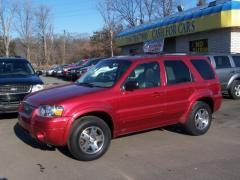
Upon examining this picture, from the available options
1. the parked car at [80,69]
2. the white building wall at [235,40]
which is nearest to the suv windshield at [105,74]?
the white building wall at [235,40]

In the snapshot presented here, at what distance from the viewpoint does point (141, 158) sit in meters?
6.92

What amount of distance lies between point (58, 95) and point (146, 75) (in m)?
1.79

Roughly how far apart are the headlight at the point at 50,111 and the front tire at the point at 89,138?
0.34 metres

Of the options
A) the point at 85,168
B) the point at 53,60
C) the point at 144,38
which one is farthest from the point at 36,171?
the point at 53,60

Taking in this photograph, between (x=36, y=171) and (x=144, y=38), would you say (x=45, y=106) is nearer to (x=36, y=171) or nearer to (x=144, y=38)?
(x=36, y=171)

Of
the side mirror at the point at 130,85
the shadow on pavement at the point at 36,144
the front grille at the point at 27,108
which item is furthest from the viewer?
the shadow on pavement at the point at 36,144

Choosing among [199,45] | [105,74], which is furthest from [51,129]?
[199,45]

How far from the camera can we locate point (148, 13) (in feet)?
182

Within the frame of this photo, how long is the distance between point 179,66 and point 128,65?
1.33 metres

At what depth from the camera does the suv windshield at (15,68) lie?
12230mm

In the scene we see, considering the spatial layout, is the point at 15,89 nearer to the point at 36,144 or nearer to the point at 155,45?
the point at 36,144

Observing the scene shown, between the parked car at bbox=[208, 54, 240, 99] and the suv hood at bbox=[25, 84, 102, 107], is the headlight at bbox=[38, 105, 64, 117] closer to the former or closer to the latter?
the suv hood at bbox=[25, 84, 102, 107]

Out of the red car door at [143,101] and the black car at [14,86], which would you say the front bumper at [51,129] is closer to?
the red car door at [143,101]

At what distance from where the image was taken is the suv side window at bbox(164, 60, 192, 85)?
320 inches
